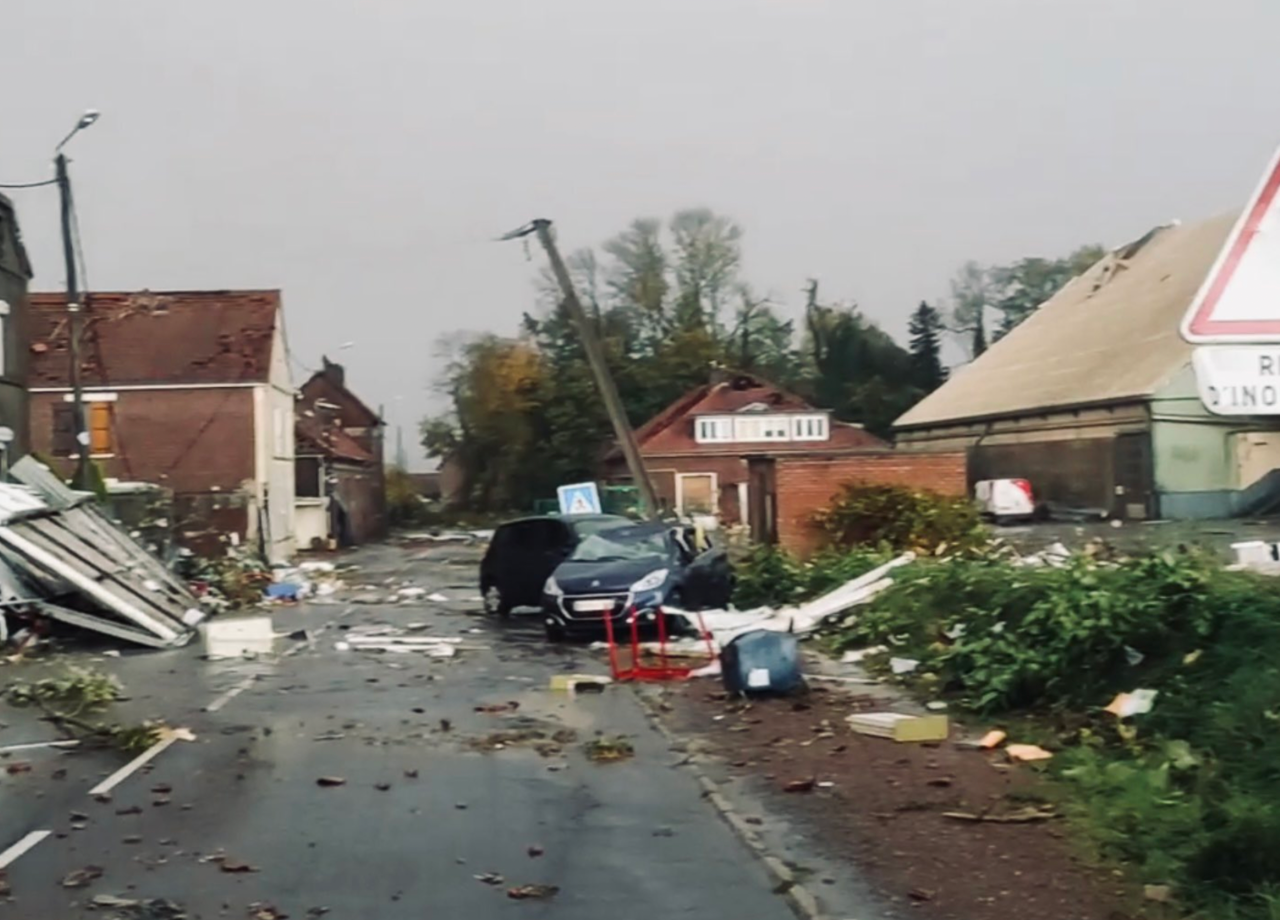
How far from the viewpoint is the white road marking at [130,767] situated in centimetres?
1170

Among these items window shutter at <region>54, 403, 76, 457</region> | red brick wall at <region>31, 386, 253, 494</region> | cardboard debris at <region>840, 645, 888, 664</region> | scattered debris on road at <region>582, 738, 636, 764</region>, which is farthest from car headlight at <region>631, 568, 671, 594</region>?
window shutter at <region>54, 403, 76, 457</region>

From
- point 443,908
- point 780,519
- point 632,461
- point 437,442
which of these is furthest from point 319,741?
point 437,442

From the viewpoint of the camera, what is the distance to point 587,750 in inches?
521

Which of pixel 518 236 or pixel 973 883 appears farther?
pixel 518 236

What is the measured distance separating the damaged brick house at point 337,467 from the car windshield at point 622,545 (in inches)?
1639

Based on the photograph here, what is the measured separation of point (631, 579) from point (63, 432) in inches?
1454

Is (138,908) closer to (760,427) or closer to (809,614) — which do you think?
(809,614)

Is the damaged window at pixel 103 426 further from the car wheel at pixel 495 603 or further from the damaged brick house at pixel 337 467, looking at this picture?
the car wheel at pixel 495 603

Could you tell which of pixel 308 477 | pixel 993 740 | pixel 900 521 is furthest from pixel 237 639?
pixel 308 477

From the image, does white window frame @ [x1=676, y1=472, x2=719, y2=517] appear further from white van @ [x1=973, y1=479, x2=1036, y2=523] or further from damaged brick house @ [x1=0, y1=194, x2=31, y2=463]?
damaged brick house @ [x1=0, y1=194, x2=31, y2=463]

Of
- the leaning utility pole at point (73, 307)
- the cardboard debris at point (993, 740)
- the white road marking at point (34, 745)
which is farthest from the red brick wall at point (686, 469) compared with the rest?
the cardboard debris at point (993, 740)

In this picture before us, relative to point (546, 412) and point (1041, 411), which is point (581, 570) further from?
point (546, 412)

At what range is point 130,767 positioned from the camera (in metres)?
12.7

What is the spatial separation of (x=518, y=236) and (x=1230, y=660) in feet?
110
